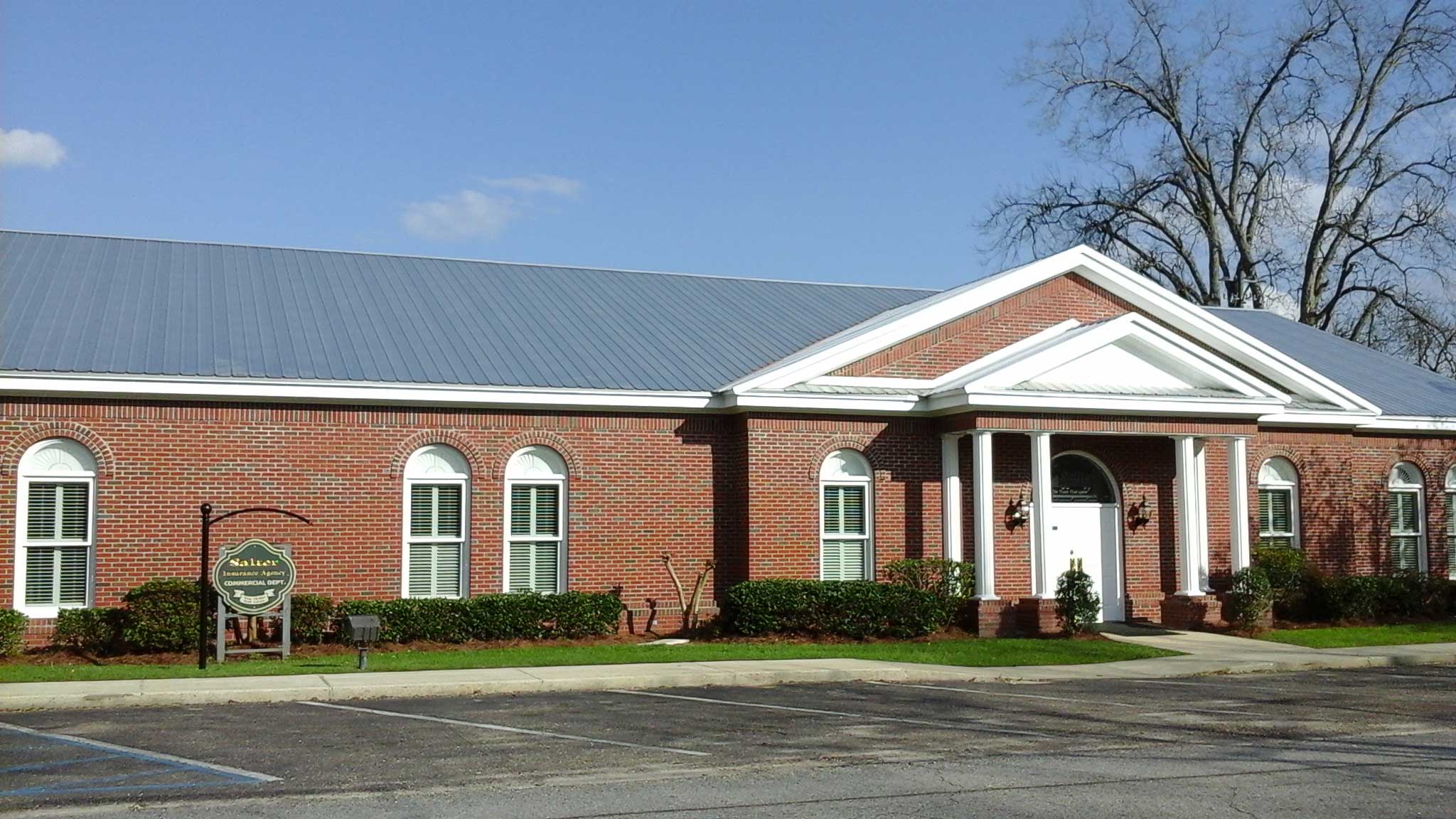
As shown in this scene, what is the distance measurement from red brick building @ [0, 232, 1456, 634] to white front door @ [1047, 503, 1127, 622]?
0.18 feet

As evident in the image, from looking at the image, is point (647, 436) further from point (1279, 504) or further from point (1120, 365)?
point (1279, 504)

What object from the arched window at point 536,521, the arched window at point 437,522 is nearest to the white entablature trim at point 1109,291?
the arched window at point 536,521

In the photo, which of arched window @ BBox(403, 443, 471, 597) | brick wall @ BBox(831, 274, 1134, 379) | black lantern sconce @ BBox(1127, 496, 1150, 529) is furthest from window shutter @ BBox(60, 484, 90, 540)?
black lantern sconce @ BBox(1127, 496, 1150, 529)

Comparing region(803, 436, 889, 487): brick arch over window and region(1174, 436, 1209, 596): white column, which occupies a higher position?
region(803, 436, 889, 487): brick arch over window

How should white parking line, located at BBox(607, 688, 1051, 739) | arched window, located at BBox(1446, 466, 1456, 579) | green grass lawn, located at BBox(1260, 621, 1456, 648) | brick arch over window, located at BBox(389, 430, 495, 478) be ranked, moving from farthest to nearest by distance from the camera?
arched window, located at BBox(1446, 466, 1456, 579), green grass lawn, located at BBox(1260, 621, 1456, 648), brick arch over window, located at BBox(389, 430, 495, 478), white parking line, located at BBox(607, 688, 1051, 739)

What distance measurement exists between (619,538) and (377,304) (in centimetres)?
618

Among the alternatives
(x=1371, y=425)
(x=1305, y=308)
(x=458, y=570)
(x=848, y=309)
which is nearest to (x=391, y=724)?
(x=458, y=570)

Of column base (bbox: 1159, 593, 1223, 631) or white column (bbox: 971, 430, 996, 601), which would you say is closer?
white column (bbox: 971, 430, 996, 601)

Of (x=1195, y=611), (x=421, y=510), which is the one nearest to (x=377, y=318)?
(x=421, y=510)

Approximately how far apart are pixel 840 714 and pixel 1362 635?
12693mm

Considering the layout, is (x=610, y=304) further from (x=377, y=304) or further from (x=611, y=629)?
(x=611, y=629)

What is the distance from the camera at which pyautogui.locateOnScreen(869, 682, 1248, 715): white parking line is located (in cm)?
1412

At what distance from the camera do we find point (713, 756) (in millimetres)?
10992

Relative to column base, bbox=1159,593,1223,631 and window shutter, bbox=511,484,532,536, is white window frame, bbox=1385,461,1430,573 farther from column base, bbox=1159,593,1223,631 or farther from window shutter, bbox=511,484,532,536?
window shutter, bbox=511,484,532,536
